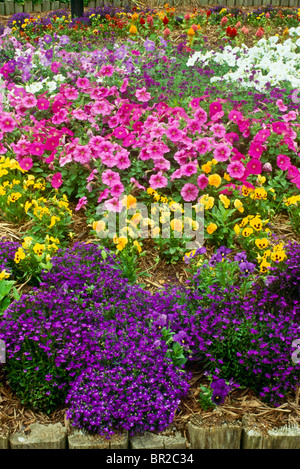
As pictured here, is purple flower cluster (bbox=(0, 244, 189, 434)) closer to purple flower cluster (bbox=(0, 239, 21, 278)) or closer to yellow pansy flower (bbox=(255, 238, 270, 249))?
purple flower cluster (bbox=(0, 239, 21, 278))

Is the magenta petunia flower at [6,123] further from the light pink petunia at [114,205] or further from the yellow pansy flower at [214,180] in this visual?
the yellow pansy flower at [214,180]

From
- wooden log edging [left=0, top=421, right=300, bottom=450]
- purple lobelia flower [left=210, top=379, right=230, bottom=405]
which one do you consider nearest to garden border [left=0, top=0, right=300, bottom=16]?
purple lobelia flower [left=210, top=379, right=230, bottom=405]

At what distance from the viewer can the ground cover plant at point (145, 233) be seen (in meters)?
2.41

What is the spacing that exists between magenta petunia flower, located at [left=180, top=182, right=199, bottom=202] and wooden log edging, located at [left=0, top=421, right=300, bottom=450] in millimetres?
1783

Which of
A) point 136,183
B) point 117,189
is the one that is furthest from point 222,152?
point 117,189

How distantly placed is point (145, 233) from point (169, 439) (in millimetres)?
1543

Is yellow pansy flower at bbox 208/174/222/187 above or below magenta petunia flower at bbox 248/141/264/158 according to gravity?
below

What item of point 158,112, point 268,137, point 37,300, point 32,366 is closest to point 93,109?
point 158,112

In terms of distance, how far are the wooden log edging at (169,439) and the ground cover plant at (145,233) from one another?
0.20ft

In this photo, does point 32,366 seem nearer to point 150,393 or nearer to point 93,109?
point 150,393

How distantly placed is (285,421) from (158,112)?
111 inches

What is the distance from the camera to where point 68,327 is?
2.51m

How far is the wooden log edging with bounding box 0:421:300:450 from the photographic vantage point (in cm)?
221
